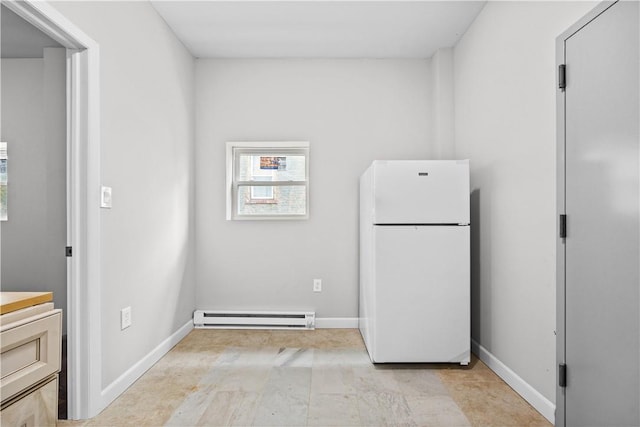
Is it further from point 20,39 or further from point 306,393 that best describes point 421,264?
point 20,39

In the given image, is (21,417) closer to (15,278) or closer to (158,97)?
(158,97)

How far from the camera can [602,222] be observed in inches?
60.1

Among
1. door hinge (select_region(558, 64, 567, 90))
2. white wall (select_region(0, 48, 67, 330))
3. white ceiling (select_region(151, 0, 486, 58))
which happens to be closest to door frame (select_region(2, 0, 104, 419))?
white ceiling (select_region(151, 0, 486, 58))

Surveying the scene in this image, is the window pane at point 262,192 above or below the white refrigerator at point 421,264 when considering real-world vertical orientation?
above

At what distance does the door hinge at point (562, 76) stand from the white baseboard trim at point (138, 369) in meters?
2.74

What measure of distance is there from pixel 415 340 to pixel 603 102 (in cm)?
180

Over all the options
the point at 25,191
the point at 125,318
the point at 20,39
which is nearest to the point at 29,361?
the point at 125,318

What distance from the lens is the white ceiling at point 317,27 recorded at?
2.81 meters

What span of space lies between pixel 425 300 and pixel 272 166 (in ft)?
6.25

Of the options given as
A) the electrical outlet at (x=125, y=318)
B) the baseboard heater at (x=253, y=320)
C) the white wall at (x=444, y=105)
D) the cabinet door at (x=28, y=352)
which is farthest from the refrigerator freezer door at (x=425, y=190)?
the cabinet door at (x=28, y=352)

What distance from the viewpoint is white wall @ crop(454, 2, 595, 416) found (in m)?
2.03

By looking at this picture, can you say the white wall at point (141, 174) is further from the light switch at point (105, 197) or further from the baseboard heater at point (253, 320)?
the baseboard heater at point (253, 320)

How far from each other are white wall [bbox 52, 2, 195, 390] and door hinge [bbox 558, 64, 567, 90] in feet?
7.50

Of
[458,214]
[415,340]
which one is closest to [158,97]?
[458,214]
